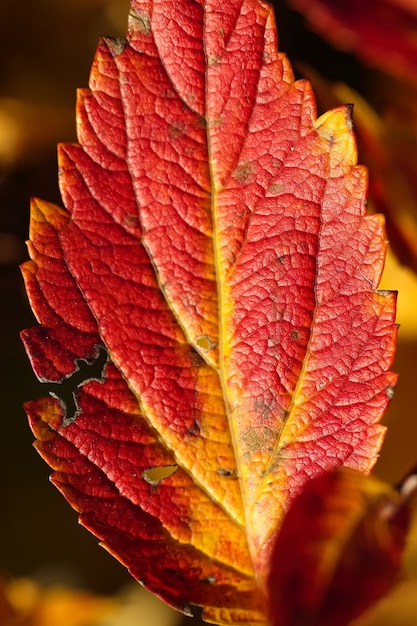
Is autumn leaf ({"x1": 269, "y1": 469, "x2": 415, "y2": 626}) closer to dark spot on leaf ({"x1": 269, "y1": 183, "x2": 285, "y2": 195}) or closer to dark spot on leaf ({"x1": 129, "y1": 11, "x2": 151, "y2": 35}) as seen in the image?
dark spot on leaf ({"x1": 269, "y1": 183, "x2": 285, "y2": 195})

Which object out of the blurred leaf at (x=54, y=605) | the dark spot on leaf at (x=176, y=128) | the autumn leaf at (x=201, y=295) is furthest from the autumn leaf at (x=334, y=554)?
the blurred leaf at (x=54, y=605)

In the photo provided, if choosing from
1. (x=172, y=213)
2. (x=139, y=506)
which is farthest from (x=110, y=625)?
(x=172, y=213)

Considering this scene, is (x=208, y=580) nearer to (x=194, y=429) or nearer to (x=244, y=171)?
(x=194, y=429)

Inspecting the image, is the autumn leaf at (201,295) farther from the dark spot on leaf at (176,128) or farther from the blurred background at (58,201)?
the blurred background at (58,201)

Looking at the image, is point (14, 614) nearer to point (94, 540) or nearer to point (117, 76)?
point (94, 540)

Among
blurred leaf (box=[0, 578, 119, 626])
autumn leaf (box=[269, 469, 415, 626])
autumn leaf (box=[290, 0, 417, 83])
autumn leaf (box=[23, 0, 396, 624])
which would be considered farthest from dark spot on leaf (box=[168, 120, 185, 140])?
blurred leaf (box=[0, 578, 119, 626])

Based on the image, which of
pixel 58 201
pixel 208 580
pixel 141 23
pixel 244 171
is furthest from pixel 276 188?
pixel 58 201
